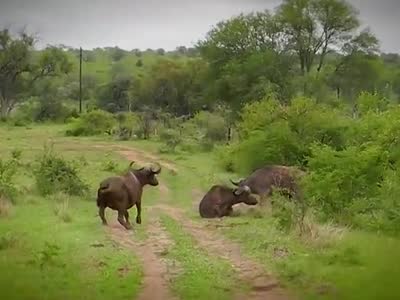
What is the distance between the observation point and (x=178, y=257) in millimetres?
5797

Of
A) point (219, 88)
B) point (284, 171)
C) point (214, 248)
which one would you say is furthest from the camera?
point (219, 88)

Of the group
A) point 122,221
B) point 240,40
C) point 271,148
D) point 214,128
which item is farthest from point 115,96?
point 122,221

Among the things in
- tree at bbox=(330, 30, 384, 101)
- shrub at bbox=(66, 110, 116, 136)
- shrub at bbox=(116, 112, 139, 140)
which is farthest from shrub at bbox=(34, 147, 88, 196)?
shrub at bbox=(66, 110, 116, 136)

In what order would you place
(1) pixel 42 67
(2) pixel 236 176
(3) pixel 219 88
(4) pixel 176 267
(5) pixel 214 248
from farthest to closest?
(1) pixel 42 67
(3) pixel 219 88
(2) pixel 236 176
(5) pixel 214 248
(4) pixel 176 267

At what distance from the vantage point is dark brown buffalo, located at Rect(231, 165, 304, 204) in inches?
371

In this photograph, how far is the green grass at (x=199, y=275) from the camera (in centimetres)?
440

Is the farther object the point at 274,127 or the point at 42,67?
the point at 42,67

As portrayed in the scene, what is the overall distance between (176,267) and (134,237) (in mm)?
1948

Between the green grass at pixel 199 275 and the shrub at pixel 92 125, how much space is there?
16796mm

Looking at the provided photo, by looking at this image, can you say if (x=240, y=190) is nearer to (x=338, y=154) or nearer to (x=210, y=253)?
(x=338, y=154)

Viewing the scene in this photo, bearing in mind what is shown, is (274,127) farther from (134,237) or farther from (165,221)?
(134,237)

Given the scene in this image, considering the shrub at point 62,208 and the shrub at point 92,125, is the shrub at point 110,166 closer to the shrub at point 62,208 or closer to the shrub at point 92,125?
the shrub at point 62,208

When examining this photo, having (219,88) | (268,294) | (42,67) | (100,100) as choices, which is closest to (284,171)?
(268,294)

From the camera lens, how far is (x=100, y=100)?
30.3 metres
